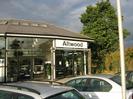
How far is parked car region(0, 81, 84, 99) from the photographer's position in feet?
21.2

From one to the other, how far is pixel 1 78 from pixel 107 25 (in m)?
17.0

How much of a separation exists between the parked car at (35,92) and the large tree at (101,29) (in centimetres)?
3263

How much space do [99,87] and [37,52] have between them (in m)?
17.4

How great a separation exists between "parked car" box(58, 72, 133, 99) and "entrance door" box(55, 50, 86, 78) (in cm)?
1773

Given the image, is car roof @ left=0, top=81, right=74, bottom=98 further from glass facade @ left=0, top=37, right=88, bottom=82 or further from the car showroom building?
glass facade @ left=0, top=37, right=88, bottom=82

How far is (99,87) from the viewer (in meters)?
12.4

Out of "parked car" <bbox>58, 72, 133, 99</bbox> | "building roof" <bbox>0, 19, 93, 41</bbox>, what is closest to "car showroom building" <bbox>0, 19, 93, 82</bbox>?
"building roof" <bbox>0, 19, 93, 41</bbox>

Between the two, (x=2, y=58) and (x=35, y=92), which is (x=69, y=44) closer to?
(x=2, y=58)

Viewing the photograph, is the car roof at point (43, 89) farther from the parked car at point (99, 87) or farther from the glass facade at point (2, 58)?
the glass facade at point (2, 58)

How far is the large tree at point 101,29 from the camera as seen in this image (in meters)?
40.4

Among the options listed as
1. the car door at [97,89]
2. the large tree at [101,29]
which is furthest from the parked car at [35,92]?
the large tree at [101,29]

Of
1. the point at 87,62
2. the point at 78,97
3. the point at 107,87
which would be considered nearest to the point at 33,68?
the point at 87,62

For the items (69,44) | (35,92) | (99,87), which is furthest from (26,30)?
(35,92)

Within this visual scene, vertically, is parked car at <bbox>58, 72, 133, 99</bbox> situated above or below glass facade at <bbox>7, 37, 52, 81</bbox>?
below
